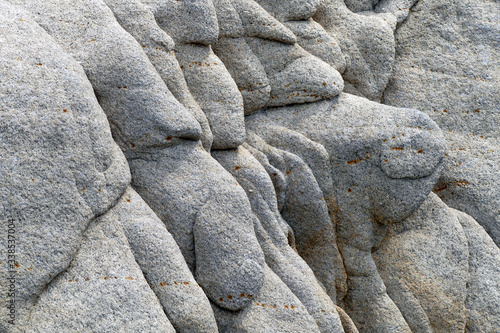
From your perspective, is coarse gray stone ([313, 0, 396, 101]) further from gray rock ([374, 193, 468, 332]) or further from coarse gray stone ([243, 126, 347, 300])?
gray rock ([374, 193, 468, 332])

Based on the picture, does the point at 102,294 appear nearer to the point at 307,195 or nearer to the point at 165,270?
the point at 165,270

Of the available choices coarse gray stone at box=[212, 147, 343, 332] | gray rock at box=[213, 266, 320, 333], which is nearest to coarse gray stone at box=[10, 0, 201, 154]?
coarse gray stone at box=[212, 147, 343, 332]

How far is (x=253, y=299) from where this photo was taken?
36.8 feet

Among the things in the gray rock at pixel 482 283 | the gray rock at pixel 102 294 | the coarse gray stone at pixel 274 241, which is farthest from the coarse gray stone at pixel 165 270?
the gray rock at pixel 482 283

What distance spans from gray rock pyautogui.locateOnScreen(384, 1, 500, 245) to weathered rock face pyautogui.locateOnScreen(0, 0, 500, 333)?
0.11 feet

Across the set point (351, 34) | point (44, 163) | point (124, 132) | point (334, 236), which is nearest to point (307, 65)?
point (351, 34)

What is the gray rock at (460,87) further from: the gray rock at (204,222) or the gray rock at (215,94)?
the gray rock at (204,222)

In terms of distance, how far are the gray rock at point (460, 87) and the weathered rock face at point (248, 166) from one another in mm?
33

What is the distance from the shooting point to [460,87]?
15594 millimetres

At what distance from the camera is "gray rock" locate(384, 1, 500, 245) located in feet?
49.4

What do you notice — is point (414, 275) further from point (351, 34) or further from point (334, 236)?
point (351, 34)

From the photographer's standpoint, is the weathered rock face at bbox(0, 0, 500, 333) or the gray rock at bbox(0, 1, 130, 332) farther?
the weathered rock face at bbox(0, 0, 500, 333)

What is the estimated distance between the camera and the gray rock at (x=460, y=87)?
49.4 feet

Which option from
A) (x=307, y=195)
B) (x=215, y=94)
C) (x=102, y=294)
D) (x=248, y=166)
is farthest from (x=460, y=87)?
(x=102, y=294)
